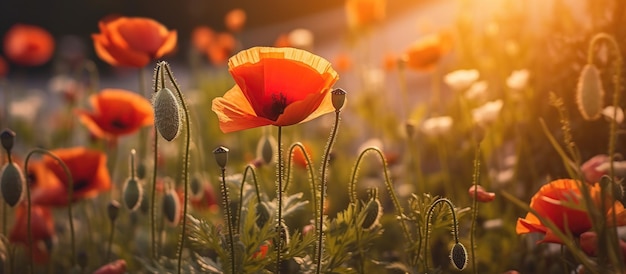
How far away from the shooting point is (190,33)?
A: 11141mm

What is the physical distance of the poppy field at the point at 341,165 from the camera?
194cm

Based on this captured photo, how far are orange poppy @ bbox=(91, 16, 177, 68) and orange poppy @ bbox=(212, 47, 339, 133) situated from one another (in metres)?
0.61

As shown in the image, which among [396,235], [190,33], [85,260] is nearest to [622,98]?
[396,235]

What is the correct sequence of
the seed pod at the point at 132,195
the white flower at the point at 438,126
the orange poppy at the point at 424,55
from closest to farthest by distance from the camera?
the seed pod at the point at 132,195 < the white flower at the point at 438,126 < the orange poppy at the point at 424,55

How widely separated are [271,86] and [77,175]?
1159 mm

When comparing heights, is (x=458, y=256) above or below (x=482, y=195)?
below

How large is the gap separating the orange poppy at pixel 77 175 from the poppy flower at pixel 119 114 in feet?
0.31

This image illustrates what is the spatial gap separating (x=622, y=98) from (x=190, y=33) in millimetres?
8741

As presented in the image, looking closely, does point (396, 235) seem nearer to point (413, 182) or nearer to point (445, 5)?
point (413, 182)

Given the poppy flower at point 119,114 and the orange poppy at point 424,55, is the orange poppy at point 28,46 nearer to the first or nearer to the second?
the poppy flower at point 119,114

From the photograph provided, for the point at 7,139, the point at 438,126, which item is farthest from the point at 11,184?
the point at 438,126

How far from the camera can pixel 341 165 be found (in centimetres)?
407

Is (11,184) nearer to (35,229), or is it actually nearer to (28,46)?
(35,229)

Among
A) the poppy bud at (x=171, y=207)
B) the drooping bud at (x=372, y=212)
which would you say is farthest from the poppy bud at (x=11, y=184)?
the drooping bud at (x=372, y=212)
